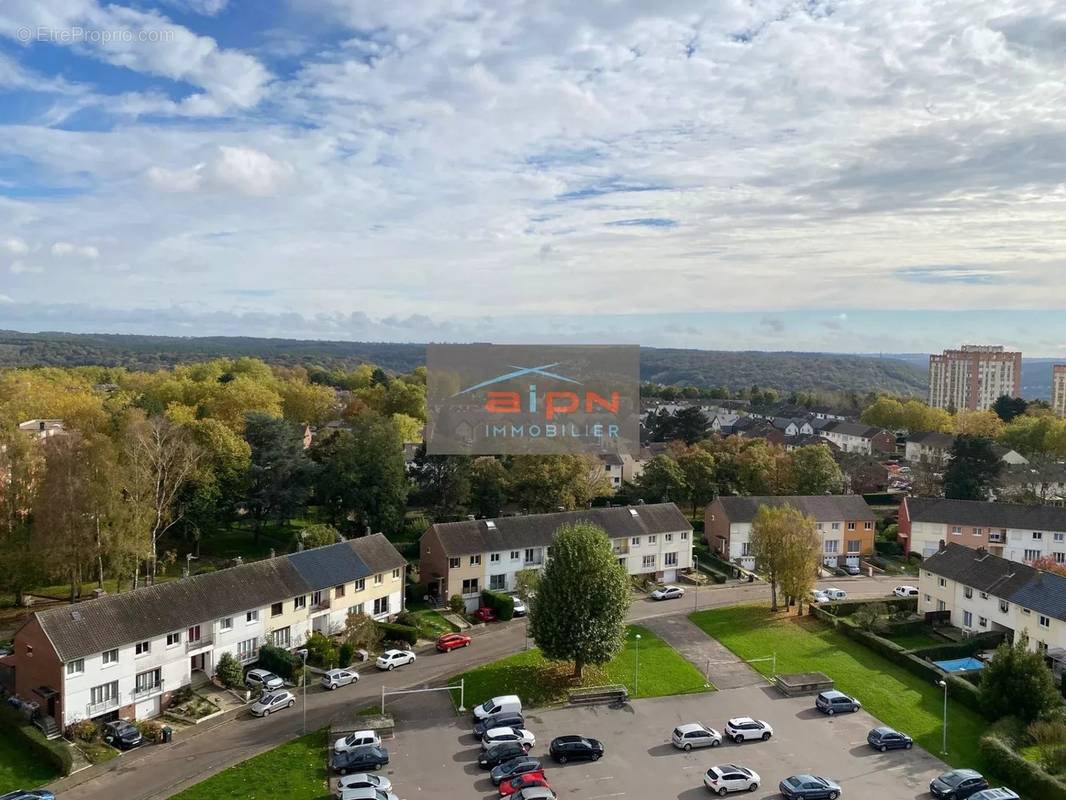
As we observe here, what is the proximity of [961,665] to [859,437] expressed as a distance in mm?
81534

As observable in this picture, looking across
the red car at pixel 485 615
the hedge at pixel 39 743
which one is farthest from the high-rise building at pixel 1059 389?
the hedge at pixel 39 743

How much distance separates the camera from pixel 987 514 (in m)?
59.4

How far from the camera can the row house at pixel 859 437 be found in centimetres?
11375

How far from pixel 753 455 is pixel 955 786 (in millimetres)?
43126

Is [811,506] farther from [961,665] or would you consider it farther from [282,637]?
[282,637]

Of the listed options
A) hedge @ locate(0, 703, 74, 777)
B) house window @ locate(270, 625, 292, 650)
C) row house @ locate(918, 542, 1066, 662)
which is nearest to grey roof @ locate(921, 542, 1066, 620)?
row house @ locate(918, 542, 1066, 662)

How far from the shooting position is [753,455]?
227ft

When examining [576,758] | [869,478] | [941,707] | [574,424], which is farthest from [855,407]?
[576,758]

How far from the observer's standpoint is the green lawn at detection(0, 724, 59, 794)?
27328 millimetres

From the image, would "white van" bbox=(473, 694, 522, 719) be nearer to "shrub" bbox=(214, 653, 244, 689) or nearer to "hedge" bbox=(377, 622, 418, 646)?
"hedge" bbox=(377, 622, 418, 646)

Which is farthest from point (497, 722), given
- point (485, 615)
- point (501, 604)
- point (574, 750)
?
point (501, 604)

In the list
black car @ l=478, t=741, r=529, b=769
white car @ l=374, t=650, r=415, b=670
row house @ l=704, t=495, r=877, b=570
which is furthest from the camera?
row house @ l=704, t=495, r=877, b=570

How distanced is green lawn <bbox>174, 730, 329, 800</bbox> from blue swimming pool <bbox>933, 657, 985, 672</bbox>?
28.6 m

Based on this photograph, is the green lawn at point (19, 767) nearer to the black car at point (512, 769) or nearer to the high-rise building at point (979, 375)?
the black car at point (512, 769)
